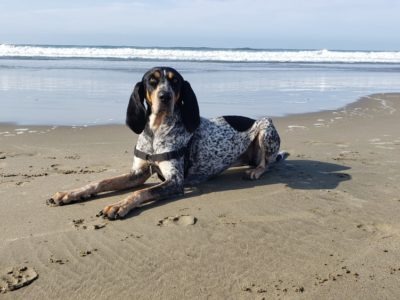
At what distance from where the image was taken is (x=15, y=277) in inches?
130

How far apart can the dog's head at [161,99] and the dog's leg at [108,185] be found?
1.41 ft

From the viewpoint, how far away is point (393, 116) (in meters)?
11.0

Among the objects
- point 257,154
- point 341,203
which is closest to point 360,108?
point 257,154

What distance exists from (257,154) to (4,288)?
146 inches

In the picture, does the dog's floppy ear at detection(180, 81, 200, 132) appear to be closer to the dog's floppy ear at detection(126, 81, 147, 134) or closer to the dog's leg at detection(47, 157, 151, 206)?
the dog's floppy ear at detection(126, 81, 147, 134)

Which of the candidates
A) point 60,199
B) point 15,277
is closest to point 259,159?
point 60,199

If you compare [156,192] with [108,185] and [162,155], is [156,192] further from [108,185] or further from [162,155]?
[108,185]

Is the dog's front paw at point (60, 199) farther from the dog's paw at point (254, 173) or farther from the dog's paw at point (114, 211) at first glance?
the dog's paw at point (254, 173)

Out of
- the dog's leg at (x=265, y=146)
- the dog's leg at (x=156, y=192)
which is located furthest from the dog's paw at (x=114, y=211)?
the dog's leg at (x=265, y=146)

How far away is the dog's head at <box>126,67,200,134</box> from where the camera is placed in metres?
5.19

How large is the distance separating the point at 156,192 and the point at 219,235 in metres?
1.09

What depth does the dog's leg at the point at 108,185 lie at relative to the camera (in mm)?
4859

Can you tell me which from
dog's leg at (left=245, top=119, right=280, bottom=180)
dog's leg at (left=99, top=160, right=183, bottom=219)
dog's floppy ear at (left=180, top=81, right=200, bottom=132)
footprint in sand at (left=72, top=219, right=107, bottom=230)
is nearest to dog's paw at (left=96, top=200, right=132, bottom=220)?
dog's leg at (left=99, top=160, right=183, bottom=219)

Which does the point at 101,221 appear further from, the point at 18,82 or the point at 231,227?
the point at 18,82
